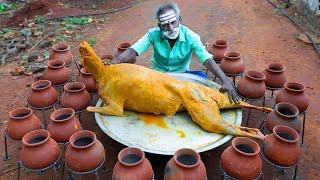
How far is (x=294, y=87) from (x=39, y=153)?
285 centimetres

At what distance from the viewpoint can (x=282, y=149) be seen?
335cm

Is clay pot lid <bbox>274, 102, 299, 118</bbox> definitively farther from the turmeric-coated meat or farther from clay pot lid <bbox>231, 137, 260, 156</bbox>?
clay pot lid <bbox>231, 137, 260, 156</bbox>

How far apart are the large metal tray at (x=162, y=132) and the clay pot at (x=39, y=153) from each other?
593 millimetres

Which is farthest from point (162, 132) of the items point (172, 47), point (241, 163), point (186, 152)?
point (172, 47)

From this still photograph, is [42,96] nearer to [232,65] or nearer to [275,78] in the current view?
[232,65]

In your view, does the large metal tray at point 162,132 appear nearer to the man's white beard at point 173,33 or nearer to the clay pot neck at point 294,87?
the clay pot neck at point 294,87

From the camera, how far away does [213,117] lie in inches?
149

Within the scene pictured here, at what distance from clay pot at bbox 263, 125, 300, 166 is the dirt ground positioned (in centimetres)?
56

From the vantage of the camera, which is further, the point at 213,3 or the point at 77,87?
the point at 213,3

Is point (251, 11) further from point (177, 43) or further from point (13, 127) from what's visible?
point (13, 127)

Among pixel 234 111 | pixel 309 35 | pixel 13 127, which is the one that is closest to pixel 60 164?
pixel 13 127

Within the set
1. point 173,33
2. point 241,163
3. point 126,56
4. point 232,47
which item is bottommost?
point 232,47

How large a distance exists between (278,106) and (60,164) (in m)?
2.47

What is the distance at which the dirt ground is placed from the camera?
411 centimetres
